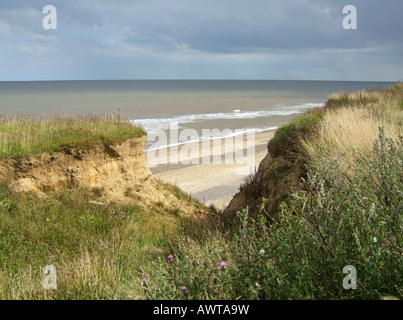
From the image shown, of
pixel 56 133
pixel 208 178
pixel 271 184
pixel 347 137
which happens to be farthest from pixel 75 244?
pixel 208 178

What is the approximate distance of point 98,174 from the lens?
10312 millimetres

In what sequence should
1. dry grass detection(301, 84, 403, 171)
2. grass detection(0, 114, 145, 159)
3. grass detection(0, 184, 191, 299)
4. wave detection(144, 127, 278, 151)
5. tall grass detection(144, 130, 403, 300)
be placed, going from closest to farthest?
tall grass detection(144, 130, 403, 300), grass detection(0, 184, 191, 299), dry grass detection(301, 84, 403, 171), grass detection(0, 114, 145, 159), wave detection(144, 127, 278, 151)

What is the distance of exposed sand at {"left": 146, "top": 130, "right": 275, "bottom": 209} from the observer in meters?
16.0

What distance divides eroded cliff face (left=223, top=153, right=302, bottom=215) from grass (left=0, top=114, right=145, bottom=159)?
13.1 ft

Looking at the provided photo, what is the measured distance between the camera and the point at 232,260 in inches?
158

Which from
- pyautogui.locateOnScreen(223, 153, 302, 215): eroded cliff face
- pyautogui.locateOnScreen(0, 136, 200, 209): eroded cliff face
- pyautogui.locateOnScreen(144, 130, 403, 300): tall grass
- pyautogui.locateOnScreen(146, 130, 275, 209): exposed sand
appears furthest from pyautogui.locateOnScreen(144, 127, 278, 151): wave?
pyautogui.locateOnScreen(144, 130, 403, 300): tall grass

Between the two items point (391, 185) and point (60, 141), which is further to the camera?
point (60, 141)

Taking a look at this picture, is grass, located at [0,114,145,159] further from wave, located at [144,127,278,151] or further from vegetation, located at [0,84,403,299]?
wave, located at [144,127,278,151]
